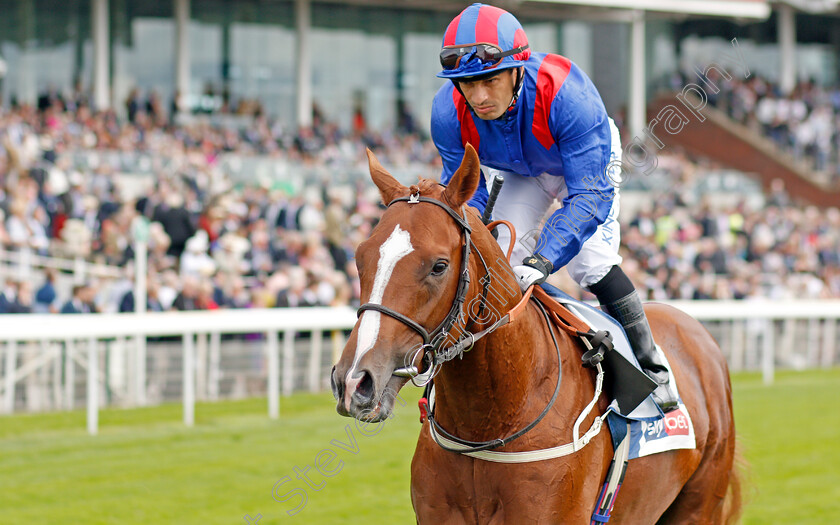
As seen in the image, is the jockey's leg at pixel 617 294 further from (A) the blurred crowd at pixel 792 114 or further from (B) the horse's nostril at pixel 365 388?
(A) the blurred crowd at pixel 792 114

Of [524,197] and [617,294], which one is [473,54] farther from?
[617,294]

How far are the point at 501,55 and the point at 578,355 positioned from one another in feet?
2.93

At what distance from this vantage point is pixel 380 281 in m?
2.20

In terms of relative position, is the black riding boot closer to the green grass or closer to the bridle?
the bridle

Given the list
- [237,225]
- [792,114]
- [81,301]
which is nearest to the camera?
[81,301]

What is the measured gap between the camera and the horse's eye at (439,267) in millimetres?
2238

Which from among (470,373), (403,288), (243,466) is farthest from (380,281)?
(243,466)

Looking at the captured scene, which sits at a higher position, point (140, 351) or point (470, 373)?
point (470, 373)

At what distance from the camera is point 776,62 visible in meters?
26.1

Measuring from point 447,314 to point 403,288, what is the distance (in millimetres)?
151

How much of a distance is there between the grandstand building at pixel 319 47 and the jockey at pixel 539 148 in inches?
598

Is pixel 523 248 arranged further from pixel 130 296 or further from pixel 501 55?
pixel 130 296

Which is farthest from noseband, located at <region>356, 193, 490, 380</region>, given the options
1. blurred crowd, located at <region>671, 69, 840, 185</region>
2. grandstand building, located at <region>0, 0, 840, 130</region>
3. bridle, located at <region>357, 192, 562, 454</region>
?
blurred crowd, located at <region>671, 69, 840, 185</region>

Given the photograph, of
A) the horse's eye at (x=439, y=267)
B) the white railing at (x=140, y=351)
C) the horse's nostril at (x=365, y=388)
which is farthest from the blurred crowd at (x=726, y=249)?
the horse's nostril at (x=365, y=388)
